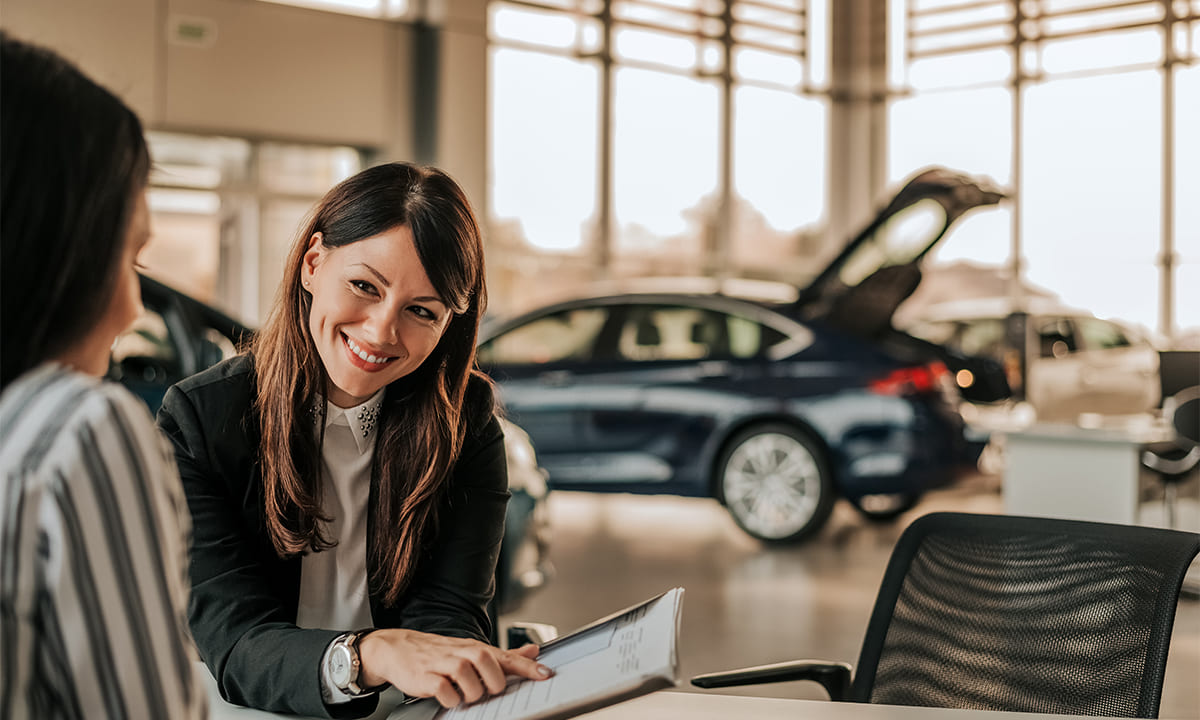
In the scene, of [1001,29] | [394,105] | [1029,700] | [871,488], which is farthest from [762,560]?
[1001,29]

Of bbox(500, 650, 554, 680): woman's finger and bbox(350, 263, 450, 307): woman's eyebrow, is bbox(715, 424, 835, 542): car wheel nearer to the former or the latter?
bbox(350, 263, 450, 307): woman's eyebrow

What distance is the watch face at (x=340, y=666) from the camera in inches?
45.8

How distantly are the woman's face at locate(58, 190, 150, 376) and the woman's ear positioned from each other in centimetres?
66

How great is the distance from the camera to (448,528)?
4.91 feet

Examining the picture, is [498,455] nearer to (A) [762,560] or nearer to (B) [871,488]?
(A) [762,560]

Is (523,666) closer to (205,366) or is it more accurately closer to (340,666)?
(340,666)

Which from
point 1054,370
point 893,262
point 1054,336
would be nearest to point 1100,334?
point 1054,336

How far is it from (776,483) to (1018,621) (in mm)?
4317

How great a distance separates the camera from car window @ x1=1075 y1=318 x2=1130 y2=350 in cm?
815

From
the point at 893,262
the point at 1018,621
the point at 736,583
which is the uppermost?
the point at 893,262

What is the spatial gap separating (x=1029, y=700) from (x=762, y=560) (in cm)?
395

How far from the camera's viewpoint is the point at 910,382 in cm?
579

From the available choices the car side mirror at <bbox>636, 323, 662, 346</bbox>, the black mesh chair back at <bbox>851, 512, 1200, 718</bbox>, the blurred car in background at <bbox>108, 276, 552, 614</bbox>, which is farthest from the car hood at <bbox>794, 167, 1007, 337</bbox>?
the black mesh chair back at <bbox>851, 512, 1200, 718</bbox>

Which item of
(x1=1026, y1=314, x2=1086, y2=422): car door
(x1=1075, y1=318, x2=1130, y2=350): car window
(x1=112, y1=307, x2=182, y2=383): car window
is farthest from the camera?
(x1=1075, y1=318, x2=1130, y2=350): car window
